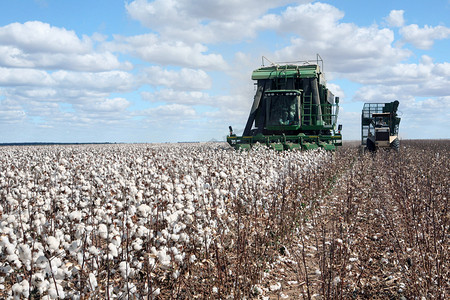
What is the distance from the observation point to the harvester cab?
2686cm

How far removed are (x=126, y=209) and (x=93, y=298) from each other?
134 centimetres

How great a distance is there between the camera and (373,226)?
9.35m

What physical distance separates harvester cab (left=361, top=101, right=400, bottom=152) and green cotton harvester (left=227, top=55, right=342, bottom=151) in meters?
6.02

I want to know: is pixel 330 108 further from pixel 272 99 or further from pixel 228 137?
pixel 228 137

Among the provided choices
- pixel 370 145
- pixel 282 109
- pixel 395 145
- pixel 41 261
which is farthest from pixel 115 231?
pixel 370 145

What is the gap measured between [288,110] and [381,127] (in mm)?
9477

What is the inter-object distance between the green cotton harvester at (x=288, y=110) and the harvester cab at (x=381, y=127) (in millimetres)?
6020

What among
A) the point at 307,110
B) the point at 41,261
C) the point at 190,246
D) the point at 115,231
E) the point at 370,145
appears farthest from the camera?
the point at 370,145

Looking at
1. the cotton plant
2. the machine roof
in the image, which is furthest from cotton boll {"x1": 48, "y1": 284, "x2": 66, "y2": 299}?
the machine roof

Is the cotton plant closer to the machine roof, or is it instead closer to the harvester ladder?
the harvester ladder

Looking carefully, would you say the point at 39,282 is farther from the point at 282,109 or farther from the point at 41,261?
the point at 282,109

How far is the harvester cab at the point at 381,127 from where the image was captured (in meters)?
26.9

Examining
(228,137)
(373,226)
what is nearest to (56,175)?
(373,226)

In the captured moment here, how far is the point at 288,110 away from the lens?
2094cm
